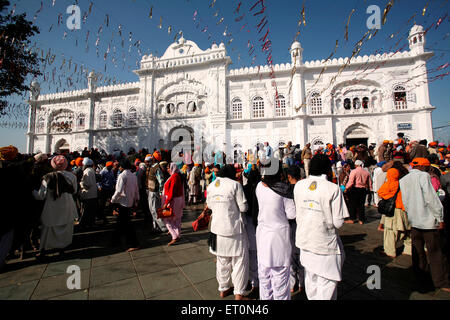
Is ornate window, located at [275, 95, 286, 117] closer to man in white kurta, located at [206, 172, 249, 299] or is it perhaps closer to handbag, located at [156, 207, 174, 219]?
handbag, located at [156, 207, 174, 219]

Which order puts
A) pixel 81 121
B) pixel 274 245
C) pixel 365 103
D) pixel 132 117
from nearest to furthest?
pixel 274 245
pixel 365 103
pixel 132 117
pixel 81 121

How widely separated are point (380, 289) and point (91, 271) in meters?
4.27

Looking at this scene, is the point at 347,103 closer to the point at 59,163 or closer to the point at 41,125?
the point at 59,163

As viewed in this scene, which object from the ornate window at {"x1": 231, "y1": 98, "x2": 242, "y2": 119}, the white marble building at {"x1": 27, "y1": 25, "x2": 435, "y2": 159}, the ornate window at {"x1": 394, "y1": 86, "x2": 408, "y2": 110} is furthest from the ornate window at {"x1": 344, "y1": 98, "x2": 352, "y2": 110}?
the ornate window at {"x1": 231, "y1": 98, "x2": 242, "y2": 119}

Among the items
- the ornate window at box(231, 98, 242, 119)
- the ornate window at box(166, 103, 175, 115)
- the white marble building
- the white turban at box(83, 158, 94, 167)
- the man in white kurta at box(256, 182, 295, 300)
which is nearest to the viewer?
the man in white kurta at box(256, 182, 295, 300)

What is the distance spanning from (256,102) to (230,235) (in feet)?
55.9

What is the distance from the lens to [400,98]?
15.8 metres

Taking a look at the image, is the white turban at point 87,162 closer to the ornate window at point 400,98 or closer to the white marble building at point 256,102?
the white marble building at point 256,102

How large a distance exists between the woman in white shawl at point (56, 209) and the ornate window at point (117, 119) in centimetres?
1943

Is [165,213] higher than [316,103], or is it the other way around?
[316,103]

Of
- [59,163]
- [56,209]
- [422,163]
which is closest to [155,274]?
[56,209]

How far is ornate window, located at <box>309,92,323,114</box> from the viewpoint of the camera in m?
17.0

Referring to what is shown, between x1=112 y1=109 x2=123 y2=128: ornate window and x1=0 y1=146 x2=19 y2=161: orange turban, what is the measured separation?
18.7 metres

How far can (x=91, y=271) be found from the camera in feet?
10.1
